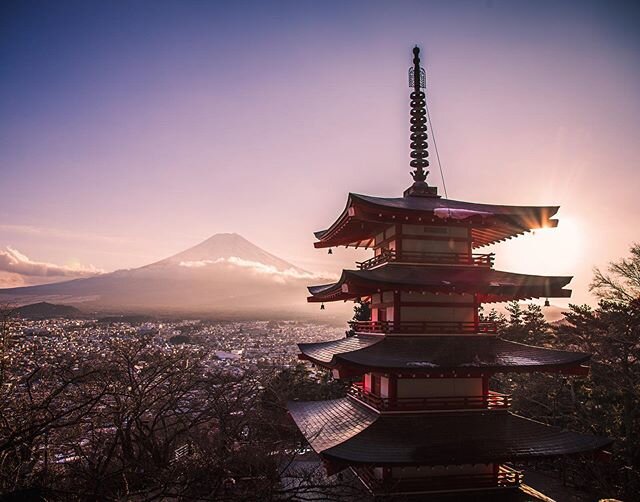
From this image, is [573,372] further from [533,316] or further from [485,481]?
[533,316]

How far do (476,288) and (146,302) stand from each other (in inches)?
5301

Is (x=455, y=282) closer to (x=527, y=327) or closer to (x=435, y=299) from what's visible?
(x=435, y=299)

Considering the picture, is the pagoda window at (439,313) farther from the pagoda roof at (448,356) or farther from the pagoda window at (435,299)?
the pagoda roof at (448,356)

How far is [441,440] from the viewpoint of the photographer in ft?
40.5

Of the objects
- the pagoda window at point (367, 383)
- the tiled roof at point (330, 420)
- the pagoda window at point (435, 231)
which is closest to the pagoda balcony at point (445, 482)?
the tiled roof at point (330, 420)

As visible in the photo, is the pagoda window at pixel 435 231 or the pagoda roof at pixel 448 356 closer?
the pagoda roof at pixel 448 356

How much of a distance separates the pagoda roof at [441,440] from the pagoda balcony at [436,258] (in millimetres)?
4526

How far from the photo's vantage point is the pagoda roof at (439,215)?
1355 centimetres

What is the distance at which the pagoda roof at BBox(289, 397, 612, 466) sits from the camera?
37.7 ft

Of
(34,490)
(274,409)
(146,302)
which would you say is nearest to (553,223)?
(34,490)

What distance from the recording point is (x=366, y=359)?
498 inches

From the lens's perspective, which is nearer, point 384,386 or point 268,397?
point 384,386

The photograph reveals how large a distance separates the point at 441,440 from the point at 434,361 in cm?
208

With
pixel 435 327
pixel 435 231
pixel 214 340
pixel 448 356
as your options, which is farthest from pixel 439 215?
pixel 214 340
